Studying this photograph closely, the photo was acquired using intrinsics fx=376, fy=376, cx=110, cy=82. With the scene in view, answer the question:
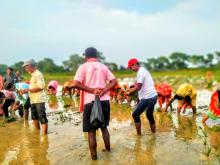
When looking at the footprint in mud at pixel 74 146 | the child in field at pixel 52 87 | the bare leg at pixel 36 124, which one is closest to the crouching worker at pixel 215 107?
the footprint in mud at pixel 74 146

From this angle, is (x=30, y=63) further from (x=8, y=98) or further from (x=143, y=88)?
(x=8, y=98)

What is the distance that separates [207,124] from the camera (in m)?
10.3

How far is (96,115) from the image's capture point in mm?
6367

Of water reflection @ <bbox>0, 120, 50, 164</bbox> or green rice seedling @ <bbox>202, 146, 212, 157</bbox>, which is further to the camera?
water reflection @ <bbox>0, 120, 50, 164</bbox>

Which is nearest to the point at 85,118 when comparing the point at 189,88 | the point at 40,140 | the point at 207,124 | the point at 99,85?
the point at 99,85

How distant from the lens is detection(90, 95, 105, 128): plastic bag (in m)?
6.37

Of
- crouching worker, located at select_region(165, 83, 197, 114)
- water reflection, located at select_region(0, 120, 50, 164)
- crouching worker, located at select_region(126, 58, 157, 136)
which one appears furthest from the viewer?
crouching worker, located at select_region(165, 83, 197, 114)

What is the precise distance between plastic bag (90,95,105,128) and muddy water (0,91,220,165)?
71 centimetres

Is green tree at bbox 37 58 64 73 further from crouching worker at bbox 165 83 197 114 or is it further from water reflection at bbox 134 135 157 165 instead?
water reflection at bbox 134 135 157 165

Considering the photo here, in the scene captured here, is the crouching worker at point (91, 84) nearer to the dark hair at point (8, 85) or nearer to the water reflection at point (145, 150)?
the water reflection at point (145, 150)

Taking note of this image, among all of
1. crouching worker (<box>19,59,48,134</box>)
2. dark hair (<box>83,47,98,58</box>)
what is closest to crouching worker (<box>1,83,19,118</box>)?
crouching worker (<box>19,59,48,134</box>)

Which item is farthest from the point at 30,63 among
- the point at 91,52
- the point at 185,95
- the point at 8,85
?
the point at 185,95

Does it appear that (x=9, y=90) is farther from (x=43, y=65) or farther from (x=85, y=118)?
(x=43, y=65)

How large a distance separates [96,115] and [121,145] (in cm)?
163
